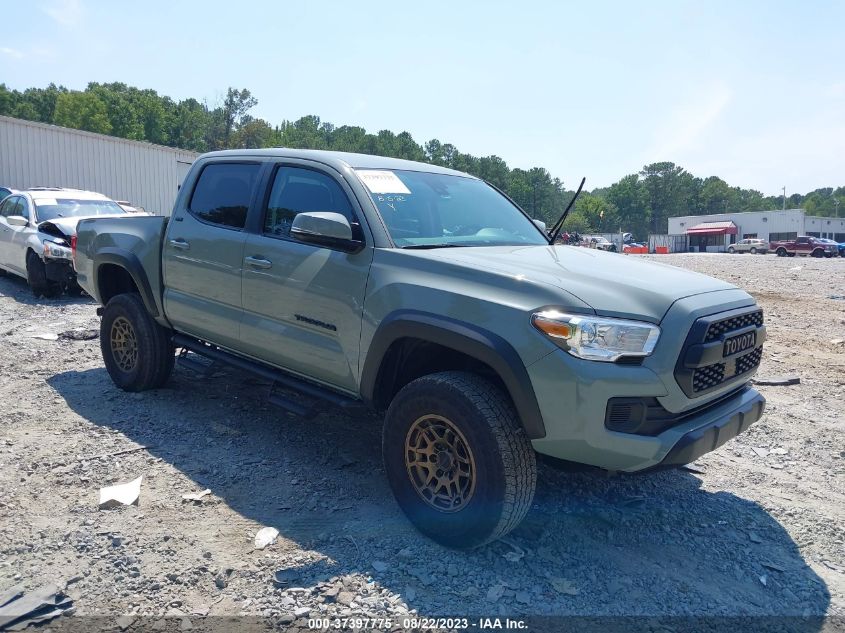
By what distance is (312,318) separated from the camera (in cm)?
369

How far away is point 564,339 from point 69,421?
3.89m

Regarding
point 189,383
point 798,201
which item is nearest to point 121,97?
point 189,383

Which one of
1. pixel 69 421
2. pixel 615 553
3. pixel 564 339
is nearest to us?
pixel 564 339

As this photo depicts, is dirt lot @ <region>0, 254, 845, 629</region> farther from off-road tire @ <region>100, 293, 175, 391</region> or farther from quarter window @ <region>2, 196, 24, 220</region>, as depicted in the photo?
quarter window @ <region>2, 196, 24, 220</region>

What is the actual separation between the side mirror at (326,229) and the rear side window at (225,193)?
3.32 feet

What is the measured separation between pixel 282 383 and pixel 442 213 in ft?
4.90

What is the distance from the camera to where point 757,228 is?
75188 mm

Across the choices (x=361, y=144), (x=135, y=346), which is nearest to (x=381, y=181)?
(x=135, y=346)

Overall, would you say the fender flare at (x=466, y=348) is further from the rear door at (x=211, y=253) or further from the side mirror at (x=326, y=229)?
the rear door at (x=211, y=253)

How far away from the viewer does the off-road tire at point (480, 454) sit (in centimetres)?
286

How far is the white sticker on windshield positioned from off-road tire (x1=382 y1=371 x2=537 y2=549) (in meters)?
1.28

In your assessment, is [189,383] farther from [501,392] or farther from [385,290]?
[501,392]

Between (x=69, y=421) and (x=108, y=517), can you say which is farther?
(x=69, y=421)

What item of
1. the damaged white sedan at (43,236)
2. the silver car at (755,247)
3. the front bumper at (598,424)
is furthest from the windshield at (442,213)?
the silver car at (755,247)
